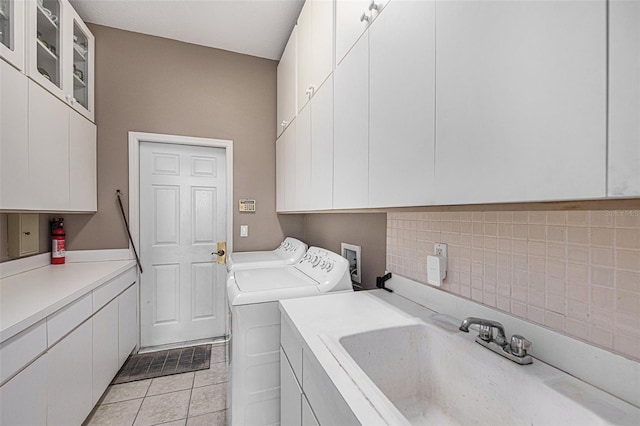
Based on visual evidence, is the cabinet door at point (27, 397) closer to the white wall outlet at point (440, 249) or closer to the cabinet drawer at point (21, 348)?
the cabinet drawer at point (21, 348)

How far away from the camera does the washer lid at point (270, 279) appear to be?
1538 mm

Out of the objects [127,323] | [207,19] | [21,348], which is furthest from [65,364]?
[207,19]

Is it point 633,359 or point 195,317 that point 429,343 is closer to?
point 633,359

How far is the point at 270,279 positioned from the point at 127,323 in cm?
150

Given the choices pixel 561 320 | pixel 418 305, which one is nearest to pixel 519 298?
pixel 561 320

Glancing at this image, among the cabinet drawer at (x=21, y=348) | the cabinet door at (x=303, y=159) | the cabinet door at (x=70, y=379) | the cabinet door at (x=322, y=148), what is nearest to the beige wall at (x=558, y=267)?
the cabinet door at (x=322, y=148)

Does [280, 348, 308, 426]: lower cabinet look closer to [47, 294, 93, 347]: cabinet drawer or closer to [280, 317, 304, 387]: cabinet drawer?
[280, 317, 304, 387]: cabinet drawer

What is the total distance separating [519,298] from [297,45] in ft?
6.82

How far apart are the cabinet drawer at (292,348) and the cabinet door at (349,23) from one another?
1251mm

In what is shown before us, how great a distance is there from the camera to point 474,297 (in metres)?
1.06

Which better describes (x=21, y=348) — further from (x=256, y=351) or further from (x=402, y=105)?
(x=402, y=105)

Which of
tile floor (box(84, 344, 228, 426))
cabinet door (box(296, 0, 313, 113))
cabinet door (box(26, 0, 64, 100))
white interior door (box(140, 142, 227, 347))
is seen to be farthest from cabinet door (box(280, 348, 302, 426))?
cabinet door (box(26, 0, 64, 100))

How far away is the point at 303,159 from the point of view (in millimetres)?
1970

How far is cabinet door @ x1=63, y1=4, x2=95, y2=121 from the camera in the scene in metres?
2.02
